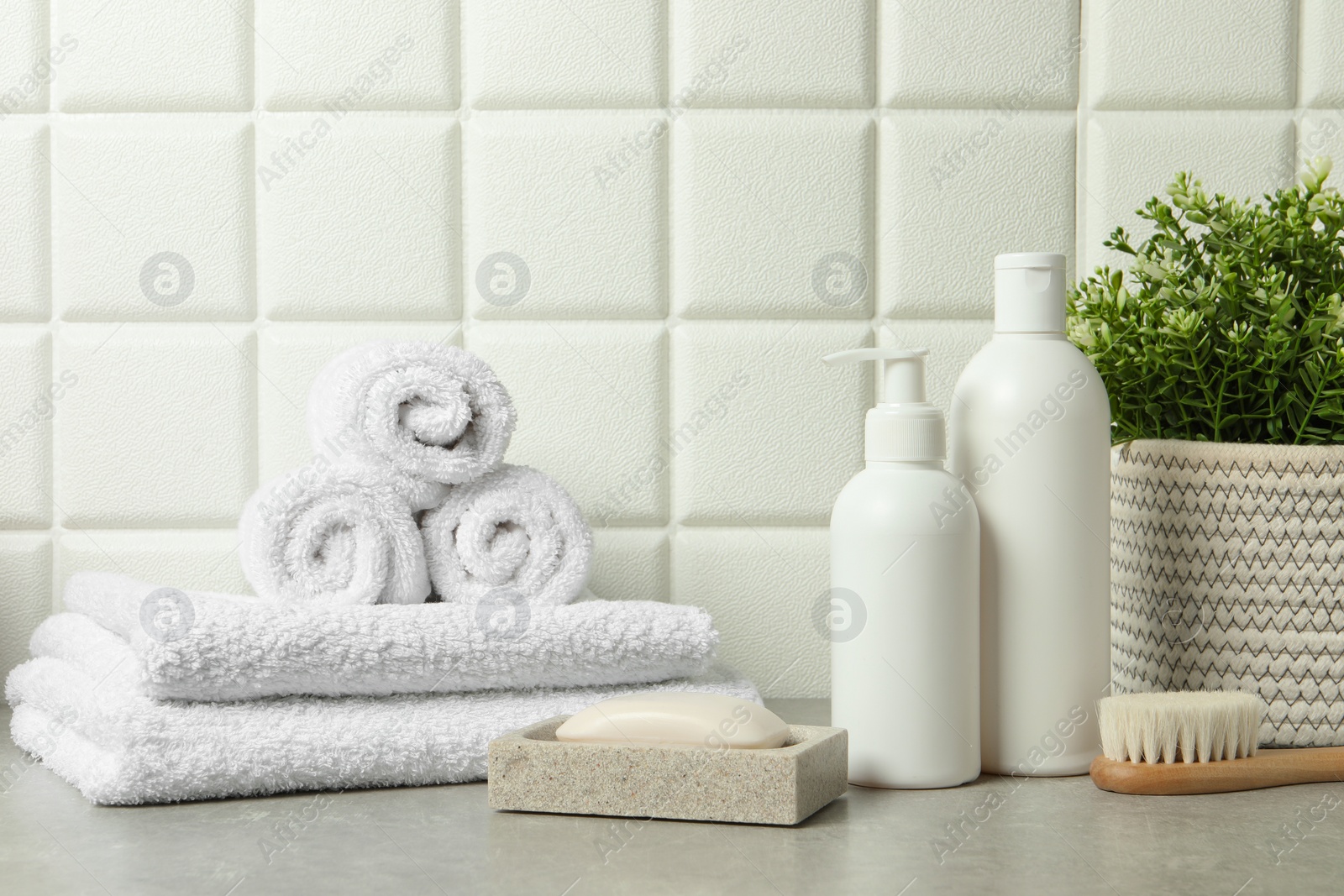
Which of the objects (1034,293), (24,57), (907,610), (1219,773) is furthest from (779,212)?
(24,57)

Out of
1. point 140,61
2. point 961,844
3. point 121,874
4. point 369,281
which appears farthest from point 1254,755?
point 140,61

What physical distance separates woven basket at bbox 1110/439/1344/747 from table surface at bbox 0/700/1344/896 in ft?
0.19

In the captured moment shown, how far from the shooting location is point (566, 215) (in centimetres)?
Result: 88

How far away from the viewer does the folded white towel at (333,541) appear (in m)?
0.68

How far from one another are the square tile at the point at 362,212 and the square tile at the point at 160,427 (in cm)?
8

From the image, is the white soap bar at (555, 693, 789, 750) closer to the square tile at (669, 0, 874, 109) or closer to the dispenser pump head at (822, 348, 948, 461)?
the dispenser pump head at (822, 348, 948, 461)

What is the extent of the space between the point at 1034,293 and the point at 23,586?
2.56 feet

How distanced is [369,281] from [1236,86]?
689 millimetres

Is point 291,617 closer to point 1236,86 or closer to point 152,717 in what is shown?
point 152,717

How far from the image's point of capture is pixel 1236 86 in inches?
34.2

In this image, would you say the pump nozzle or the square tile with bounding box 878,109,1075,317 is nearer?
the pump nozzle

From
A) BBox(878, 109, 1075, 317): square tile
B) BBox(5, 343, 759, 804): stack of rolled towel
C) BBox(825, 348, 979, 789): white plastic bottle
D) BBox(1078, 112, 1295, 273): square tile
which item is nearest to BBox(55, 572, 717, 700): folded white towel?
BBox(5, 343, 759, 804): stack of rolled towel

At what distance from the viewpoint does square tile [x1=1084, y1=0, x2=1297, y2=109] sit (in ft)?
2.85

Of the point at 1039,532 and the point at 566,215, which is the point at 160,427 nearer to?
the point at 566,215
